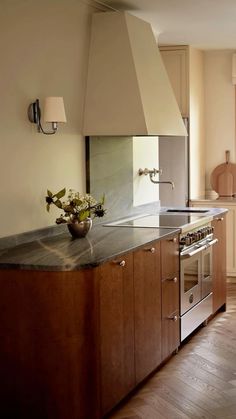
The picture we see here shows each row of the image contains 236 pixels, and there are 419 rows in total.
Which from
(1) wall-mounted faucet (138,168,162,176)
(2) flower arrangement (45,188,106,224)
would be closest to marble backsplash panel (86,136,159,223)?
(1) wall-mounted faucet (138,168,162,176)

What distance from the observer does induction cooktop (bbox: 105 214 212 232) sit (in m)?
4.67

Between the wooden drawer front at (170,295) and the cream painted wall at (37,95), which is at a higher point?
the cream painted wall at (37,95)

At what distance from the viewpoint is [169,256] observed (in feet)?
14.2

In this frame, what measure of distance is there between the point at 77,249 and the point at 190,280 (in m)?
1.44

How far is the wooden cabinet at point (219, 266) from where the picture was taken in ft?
17.9

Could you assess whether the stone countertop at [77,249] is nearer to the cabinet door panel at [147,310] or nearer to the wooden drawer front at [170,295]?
the cabinet door panel at [147,310]

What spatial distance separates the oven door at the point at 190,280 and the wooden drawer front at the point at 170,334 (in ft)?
0.51

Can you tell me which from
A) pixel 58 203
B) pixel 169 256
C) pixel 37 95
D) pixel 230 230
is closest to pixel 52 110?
pixel 37 95

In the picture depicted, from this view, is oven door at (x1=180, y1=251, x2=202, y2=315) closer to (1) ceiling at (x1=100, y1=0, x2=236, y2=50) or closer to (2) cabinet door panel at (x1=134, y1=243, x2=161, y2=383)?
(2) cabinet door panel at (x1=134, y1=243, x2=161, y2=383)

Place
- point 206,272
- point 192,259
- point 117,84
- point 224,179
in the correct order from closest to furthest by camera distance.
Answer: point 117,84 → point 192,259 → point 206,272 → point 224,179

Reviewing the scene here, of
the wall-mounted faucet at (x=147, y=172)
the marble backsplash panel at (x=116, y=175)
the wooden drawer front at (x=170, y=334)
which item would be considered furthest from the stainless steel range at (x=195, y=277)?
the wall-mounted faucet at (x=147, y=172)

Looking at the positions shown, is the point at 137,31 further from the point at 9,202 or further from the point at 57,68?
the point at 9,202

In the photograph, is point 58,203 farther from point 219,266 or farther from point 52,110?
point 219,266

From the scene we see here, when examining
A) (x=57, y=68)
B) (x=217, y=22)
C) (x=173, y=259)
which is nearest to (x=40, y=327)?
(x=173, y=259)
